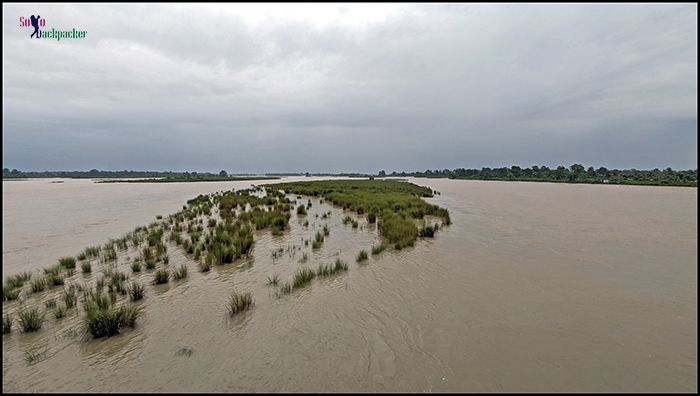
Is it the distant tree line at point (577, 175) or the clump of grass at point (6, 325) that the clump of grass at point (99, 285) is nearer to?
the clump of grass at point (6, 325)

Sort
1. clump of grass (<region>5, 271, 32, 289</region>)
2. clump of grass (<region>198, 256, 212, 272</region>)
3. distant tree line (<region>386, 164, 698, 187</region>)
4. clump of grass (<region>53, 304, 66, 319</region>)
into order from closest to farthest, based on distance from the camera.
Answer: clump of grass (<region>53, 304, 66, 319</region>) → clump of grass (<region>5, 271, 32, 289</region>) → clump of grass (<region>198, 256, 212, 272</region>) → distant tree line (<region>386, 164, 698, 187</region>)

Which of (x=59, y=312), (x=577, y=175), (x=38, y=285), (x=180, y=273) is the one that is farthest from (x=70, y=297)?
(x=577, y=175)

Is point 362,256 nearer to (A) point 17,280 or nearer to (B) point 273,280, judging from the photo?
(B) point 273,280

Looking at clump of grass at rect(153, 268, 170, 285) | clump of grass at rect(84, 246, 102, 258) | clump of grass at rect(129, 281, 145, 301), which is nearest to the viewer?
clump of grass at rect(129, 281, 145, 301)

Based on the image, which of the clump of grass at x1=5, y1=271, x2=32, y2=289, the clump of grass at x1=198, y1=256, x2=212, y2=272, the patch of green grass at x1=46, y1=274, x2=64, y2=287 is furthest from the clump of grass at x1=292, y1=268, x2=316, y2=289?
the clump of grass at x1=5, y1=271, x2=32, y2=289

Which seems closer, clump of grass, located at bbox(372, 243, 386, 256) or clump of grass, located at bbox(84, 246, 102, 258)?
clump of grass, located at bbox(84, 246, 102, 258)

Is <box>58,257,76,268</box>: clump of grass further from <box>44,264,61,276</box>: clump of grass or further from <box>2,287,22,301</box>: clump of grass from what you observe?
<box>2,287,22,301</box>: clump of grass
